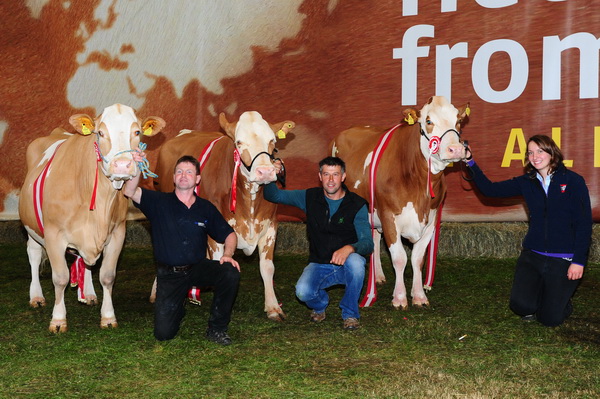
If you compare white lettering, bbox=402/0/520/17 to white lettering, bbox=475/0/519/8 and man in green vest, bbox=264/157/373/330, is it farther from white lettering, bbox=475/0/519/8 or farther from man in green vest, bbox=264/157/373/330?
man in green vest, bbox=264/157/373/330

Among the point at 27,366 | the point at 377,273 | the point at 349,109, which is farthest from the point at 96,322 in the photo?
the point at 349,109

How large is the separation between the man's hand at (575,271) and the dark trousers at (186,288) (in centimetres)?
202

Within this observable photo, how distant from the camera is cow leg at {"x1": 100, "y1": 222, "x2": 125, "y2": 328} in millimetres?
4387

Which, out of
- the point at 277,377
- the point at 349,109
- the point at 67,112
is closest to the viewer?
the point at 277,377

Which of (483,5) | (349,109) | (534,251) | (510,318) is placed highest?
(483,5)

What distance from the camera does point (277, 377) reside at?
3.33 metres

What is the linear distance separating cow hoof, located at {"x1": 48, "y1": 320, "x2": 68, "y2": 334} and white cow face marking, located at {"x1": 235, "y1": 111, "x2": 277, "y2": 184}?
1456mm

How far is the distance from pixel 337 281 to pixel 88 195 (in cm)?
163

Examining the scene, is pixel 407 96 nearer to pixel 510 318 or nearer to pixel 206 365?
pixel 510 318

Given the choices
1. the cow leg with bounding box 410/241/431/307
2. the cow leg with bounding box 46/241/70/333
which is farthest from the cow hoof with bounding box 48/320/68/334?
the cow leg with bounding box 410/241/431/307

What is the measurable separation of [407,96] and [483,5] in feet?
3.80

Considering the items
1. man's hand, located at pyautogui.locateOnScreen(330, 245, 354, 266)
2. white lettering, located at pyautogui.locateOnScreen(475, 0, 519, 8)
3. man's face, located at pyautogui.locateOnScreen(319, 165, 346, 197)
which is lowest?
man's hand, located at pyautogui.locateOnScreen(330, 245, 354, 266)

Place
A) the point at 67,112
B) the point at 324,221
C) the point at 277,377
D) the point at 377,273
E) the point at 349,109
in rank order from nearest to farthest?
the point at 277,377, the point at 324,221, the point at 377,273, the point at 349,109, the point at 67,112

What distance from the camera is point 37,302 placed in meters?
5.07
